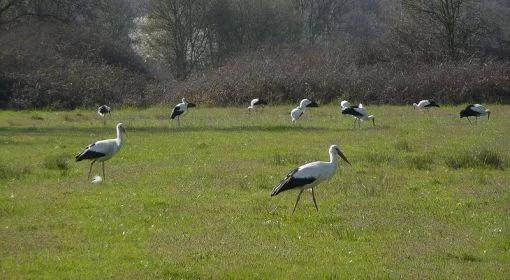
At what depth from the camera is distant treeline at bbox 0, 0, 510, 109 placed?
41.7m

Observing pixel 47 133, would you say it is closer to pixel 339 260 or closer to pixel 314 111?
pixel 314 111

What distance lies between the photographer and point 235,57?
49969 mm

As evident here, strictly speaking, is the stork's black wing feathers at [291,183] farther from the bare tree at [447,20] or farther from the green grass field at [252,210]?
the bare tree at [447,20]

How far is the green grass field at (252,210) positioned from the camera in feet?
31.4

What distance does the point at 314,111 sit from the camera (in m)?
35.8

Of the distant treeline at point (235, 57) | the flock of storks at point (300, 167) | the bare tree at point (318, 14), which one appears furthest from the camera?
the bare tree at point (318, 14)

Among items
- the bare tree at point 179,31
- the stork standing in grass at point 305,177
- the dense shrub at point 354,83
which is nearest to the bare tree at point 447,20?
the dense shrub at point 354,83

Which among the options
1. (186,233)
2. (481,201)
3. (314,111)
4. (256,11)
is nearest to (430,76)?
(314,111)

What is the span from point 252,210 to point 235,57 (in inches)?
1483

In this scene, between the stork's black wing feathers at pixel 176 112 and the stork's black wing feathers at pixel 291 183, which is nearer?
the stork's black wing feathers at pixel 291 183

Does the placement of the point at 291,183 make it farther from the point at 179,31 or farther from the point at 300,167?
the point at 179,31

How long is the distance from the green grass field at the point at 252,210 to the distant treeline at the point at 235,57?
1776cm

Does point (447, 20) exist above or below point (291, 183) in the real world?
below

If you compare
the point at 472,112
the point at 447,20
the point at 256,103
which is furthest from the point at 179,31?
the point at 472,112
